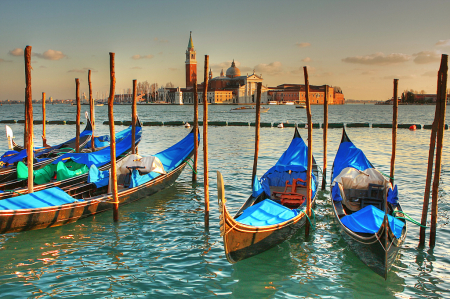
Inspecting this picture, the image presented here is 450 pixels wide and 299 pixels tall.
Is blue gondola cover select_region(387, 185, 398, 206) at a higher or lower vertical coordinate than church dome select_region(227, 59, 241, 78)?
lower

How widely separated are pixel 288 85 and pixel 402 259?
385 feet

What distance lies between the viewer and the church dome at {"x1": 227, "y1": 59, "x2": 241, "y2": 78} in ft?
361

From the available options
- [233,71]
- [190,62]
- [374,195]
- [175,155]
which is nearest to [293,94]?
[233,71]

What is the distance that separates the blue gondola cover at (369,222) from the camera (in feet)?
16.5

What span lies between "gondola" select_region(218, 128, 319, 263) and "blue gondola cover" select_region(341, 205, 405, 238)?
0.81 m

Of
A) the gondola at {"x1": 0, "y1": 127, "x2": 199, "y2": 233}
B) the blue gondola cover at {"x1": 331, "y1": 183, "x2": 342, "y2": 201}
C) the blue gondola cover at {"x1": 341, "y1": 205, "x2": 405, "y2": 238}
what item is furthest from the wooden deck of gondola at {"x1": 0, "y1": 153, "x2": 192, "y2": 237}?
the blue gondola cover at {"x1": 341, "y1": 205, "x2": 405, "y2": 238}

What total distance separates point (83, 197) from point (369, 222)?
540cm

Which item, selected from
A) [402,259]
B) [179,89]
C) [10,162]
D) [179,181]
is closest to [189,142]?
[179,181]

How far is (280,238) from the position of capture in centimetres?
553

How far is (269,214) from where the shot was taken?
557 cm

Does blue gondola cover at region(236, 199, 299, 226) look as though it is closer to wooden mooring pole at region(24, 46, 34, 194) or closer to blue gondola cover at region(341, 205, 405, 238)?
blue gondola cover at region(341, 205, 405, 238)

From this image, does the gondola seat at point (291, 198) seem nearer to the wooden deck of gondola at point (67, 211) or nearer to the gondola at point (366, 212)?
the gondola at point (366, 212)

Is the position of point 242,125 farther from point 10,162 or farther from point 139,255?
point 139,255

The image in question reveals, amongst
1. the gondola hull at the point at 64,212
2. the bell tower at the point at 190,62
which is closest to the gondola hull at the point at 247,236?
the gondola hull at the point at 64,212
